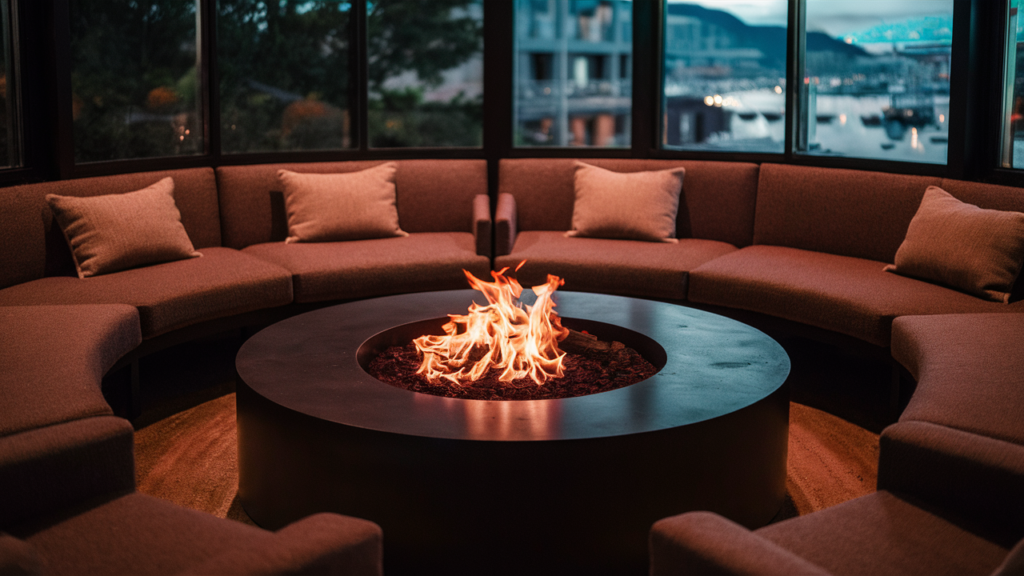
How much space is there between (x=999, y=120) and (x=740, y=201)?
132cm

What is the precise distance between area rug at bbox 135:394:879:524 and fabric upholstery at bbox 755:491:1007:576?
0.91 metres

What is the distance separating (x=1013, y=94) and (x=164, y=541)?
13.1 feet

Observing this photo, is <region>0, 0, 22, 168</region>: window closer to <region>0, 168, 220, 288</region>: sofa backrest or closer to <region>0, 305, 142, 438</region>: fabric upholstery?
<region>0, 168, 220, 288</region>: sofa backrest

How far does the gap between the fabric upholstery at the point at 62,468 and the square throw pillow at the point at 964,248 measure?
3.09 m

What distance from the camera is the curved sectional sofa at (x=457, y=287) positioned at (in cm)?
164

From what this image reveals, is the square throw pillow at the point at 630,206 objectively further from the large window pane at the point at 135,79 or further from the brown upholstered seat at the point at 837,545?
the brown upholstered seat at the point at 837,545

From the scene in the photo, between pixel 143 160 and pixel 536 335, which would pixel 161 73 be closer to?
pixel 143 160

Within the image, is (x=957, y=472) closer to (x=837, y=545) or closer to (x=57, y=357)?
(x=837, y=545)

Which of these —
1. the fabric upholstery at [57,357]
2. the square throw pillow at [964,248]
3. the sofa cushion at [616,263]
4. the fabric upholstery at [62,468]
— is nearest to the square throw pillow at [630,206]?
the sofa cushion at [616,263]

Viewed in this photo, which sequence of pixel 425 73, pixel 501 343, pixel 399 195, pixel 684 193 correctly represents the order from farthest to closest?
pixel 425 73 < pixel 399 195 < pixel 684 193 < pixel 501 343

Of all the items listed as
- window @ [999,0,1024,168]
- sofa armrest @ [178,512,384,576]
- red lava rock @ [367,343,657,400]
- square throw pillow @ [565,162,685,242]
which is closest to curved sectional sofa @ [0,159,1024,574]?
sofa armrest @ [178,512,384,576]

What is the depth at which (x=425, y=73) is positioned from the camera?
18.5 ft

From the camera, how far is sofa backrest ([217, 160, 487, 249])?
4719 mm

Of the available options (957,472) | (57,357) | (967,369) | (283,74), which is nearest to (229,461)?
(57,357)
